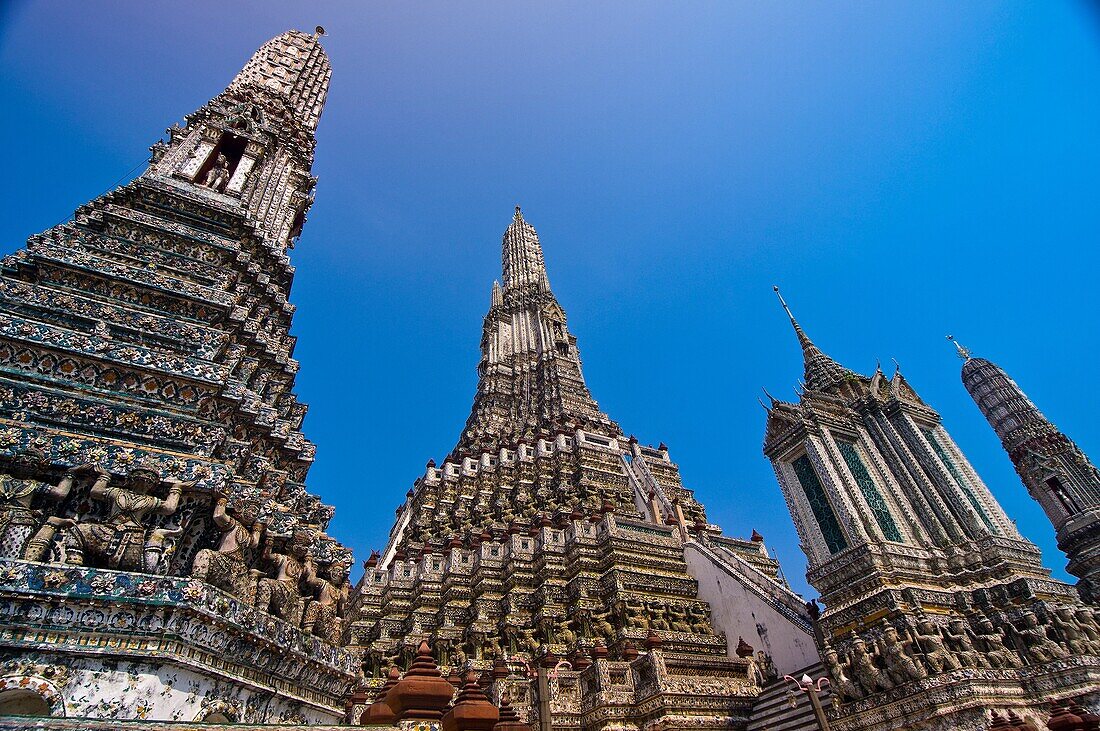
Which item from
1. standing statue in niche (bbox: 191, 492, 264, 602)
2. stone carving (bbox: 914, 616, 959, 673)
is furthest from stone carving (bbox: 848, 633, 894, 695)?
standing statue in niche (bbox: 191, 492, 264, 602)

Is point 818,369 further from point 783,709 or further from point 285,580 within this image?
point 285,580

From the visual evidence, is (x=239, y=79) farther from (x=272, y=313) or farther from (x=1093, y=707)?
(x=1093, y=707)

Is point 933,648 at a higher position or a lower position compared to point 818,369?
lower

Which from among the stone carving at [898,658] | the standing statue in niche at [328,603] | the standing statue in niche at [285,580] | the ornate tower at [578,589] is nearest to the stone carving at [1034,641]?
the stone carving at [898,658]

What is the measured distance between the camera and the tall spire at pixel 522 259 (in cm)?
4306

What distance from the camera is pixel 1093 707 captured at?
899 cm

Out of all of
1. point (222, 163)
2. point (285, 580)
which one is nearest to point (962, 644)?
point (285, 580)

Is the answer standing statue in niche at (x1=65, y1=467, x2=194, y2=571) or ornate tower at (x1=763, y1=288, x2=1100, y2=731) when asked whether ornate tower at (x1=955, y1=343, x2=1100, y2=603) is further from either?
standing statue in niche at (x1=65, y1=467, x2=194, y2=571)

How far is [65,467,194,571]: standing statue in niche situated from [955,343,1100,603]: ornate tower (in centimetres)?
2286

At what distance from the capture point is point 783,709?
11688 mm

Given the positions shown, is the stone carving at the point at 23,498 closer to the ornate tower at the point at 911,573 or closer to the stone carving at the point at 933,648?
the ornate tower at the point at 911,573

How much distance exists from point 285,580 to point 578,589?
1070 cm

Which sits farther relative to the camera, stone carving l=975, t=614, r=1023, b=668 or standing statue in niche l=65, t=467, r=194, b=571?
stone carving l=975, t=614, r=1023, b=668

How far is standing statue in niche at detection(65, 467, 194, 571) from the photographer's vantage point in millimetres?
5184
